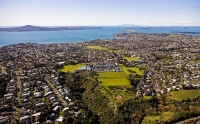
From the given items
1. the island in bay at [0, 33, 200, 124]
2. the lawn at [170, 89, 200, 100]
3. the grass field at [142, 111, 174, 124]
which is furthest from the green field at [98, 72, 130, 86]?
the grass field at [142, 111, 174, 124]

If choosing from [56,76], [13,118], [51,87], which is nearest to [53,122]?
[13,118]

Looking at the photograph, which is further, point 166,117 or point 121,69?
point 121,69

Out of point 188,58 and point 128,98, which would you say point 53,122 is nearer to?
point 128,98

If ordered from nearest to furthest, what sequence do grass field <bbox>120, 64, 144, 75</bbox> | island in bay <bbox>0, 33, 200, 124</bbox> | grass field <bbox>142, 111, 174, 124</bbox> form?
grass field <bbox>142, 111, 174, 124</bbox> → island in bay <bbox>0, 33, 200, 124</bbox> → grass field <bbox>120, 64, 144, 75</bbox>

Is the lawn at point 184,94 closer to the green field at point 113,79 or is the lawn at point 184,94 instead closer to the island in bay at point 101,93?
the island in bay at point 101,93

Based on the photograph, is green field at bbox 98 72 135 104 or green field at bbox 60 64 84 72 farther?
green field at bbox 60 64 84 72

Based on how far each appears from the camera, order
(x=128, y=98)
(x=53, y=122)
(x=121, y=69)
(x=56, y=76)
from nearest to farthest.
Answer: (x=53, y=122), (x=128, y=98), (x=56, y=76), (x=121, y=69)

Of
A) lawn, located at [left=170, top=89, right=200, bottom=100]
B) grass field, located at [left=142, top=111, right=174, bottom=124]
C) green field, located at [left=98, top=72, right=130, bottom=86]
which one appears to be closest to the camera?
grass field, located at [left=142, top=111, right=174, bottom=124]

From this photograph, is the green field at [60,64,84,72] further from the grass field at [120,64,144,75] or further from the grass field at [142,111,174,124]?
the grass field at [142,111,174,124]
